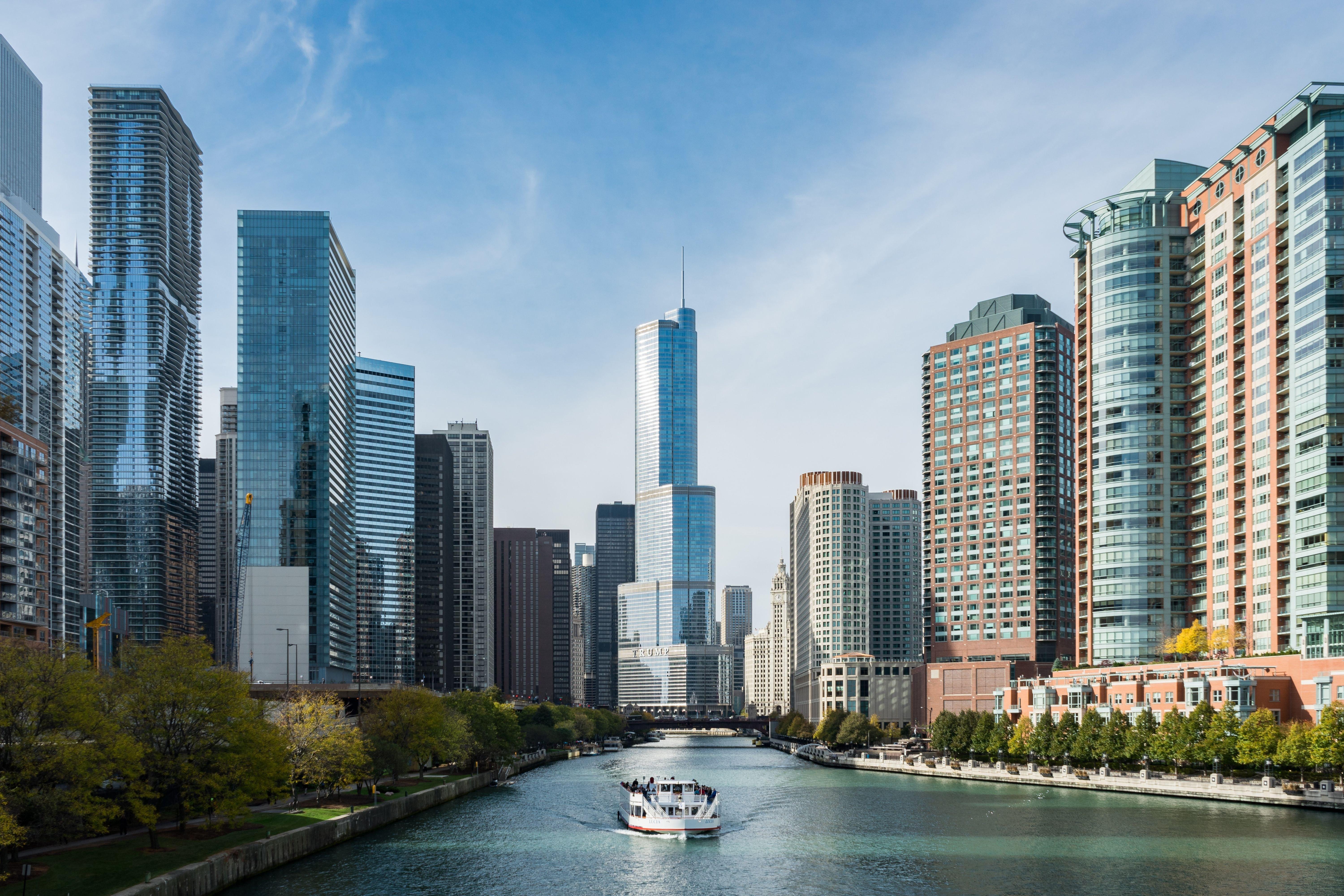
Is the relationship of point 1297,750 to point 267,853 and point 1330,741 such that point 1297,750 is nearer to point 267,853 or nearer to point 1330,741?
point 1330,741

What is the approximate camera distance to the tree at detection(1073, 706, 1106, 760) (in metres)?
182

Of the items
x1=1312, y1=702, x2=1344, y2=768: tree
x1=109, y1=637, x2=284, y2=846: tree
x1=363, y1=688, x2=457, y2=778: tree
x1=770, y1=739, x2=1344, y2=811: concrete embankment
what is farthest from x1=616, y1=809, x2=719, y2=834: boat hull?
x1=1312, y1=702, x2=1344, y2=768: tree

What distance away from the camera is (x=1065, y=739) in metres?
193

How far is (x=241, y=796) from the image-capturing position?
99.6 m

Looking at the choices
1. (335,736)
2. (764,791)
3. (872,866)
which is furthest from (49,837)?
(764,791)

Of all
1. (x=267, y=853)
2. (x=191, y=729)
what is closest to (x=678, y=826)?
(x=267, y=853)

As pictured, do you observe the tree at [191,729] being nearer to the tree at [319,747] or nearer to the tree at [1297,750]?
the tree at [319,747]

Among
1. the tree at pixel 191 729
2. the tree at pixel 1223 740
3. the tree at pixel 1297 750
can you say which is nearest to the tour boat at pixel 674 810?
the tree at pixel 191 729

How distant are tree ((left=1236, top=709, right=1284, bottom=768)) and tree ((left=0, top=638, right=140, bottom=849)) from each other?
412 ft

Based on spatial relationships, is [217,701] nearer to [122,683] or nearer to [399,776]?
[122,683]

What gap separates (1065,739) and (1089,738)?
8.78m

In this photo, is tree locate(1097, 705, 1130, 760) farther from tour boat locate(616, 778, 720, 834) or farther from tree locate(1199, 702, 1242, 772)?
tour boat locate(616, 778, 720, 834)

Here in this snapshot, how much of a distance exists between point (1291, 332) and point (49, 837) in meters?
178

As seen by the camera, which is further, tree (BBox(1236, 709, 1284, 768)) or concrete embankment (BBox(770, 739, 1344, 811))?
tree (BBox(1236, 709, 1284, 768))
